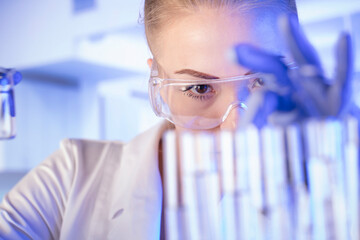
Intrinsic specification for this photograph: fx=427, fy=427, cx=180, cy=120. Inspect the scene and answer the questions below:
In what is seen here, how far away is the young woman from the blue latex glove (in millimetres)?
295

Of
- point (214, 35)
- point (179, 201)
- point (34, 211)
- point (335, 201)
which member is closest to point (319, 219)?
point (335, 201)

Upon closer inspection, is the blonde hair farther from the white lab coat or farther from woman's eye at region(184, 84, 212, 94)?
the white lab coat

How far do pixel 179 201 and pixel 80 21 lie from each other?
7.06 feet

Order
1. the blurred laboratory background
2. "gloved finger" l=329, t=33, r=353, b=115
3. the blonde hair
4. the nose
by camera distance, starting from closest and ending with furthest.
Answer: "gloved finger" l=329, t=33, r=353, b=115 < the nose < the blonde hair < the blurred laboratory background

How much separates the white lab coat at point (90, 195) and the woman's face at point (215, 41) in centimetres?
27

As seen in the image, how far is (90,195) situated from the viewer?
106 cm

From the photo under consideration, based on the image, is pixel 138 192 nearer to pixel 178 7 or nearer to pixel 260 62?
pixel 178 7

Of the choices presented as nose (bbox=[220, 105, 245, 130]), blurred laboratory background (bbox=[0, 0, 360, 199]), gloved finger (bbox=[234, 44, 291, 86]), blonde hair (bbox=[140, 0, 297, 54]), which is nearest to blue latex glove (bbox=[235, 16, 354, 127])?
gloved finger (bbox=[234, 44, 291, 86])

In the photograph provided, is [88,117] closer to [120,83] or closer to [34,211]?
[120,83]

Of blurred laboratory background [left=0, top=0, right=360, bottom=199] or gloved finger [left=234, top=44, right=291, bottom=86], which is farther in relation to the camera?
blurred laboratory background [left=0, top=0, right=360, bottom=199]

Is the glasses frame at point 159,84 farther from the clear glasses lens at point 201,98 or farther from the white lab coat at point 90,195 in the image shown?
the white lab coat at point 90,195

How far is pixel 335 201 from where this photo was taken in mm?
422

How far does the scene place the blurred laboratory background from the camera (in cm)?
→ 242

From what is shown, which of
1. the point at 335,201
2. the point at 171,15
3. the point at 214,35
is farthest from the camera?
the point at 171,15
